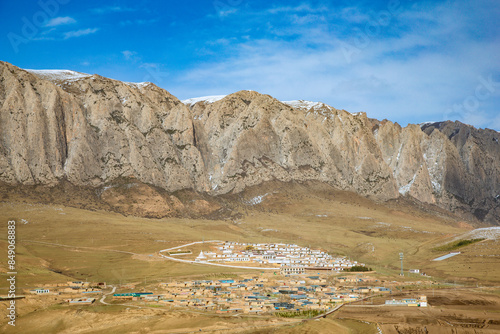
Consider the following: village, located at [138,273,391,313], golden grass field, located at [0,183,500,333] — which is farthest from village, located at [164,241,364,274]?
village, located at [138,273,391,313]

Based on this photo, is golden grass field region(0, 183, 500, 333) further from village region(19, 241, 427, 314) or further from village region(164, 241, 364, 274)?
village region(164, 241, 364, 274)

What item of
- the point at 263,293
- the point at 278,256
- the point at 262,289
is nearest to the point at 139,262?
the point at 278,256

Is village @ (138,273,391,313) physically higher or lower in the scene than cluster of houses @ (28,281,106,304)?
lower

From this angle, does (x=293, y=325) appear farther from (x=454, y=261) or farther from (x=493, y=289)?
(x=454, y=261)

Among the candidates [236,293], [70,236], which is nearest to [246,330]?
[236,293]

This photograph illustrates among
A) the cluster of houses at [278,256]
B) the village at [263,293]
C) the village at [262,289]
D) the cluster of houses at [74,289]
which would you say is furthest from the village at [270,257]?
the cluster of houses at [74,289]

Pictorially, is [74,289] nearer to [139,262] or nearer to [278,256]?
[139,262]

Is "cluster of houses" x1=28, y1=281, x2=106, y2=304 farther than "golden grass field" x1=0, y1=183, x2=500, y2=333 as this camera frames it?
Yes
